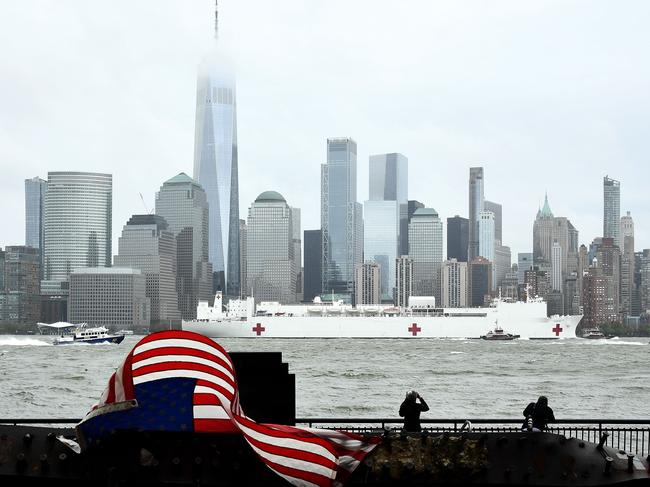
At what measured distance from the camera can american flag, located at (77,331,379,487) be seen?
3930 mm

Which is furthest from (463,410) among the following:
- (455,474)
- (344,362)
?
(344,362)

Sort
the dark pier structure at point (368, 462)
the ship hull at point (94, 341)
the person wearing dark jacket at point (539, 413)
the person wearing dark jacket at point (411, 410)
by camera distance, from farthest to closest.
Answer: the ship hull at point (94, 341)
the person wearing dark jacket at point (539, 413)
the person wearing dark jacket at point (411, 410)
the dark pier structure at point (368, 462)

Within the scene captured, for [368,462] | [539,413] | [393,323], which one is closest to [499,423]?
[539,413]

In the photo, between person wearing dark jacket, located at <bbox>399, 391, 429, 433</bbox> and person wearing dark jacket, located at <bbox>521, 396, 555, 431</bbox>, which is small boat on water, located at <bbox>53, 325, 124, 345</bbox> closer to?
person wearing dark jacket, located at <bbox>521, 396, 555, 431</bbox>

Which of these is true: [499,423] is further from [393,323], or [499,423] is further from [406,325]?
[393,323]

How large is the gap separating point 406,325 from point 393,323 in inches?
85.7

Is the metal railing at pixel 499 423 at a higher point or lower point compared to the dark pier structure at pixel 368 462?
lower

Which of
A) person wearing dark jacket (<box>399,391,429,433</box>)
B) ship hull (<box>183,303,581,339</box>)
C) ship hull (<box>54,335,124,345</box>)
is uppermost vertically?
person wearing dark jacket (<box>399,391,429,433</box>)

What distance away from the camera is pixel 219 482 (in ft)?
13.4

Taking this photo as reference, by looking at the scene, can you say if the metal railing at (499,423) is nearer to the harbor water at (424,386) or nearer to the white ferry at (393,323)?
the harbor water at (424,386)

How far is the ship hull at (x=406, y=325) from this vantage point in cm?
15338

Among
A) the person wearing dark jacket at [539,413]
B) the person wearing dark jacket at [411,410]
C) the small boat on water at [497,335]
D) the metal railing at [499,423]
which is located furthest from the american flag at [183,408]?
the small boat on water at [497,335]

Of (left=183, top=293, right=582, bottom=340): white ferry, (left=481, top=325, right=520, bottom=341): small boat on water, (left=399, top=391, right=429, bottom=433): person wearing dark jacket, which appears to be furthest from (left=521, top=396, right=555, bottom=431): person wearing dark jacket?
(left=183, top=293, right=582, bottom=340): white ferry

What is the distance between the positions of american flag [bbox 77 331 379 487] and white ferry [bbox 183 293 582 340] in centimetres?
14889
